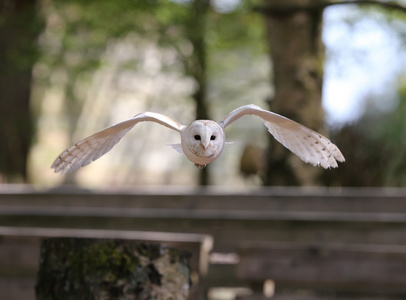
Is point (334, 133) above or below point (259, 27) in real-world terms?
below

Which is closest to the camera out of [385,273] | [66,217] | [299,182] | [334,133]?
[385,273]

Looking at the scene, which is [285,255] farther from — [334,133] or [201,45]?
[201,45]

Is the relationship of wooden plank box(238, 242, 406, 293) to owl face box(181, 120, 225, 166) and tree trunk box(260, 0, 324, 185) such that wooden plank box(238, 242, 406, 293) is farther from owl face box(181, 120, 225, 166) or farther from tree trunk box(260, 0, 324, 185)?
tree trunk box(260, 0, 324, 185)

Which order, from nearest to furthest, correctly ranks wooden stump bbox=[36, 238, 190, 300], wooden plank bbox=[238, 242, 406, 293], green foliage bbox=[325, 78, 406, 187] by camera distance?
wooden stump bbox=[36, 238, 190, 300], wooden plank bbox=[238, 242, 406, 293], green foliage bbox=[325, 78, 406, 187]

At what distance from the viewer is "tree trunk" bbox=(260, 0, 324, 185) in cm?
715

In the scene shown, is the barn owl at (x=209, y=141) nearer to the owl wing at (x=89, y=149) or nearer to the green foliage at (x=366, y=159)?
the owl wing at (x=89, y=149)

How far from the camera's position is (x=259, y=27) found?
12156 millimetres

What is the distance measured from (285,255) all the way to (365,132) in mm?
4864

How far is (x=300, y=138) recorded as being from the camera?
1.52 m

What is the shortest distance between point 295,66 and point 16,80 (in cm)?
592

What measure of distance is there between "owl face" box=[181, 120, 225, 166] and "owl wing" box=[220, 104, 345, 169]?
0.43ft

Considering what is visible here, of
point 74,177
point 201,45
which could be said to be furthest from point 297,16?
point 74,177

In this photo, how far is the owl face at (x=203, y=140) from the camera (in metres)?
1.20

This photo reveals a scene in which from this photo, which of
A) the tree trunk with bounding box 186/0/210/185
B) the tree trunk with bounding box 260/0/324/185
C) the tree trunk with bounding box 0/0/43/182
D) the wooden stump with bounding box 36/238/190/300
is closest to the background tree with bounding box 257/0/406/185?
the tree trunk with bounding box 260/0/324/185
